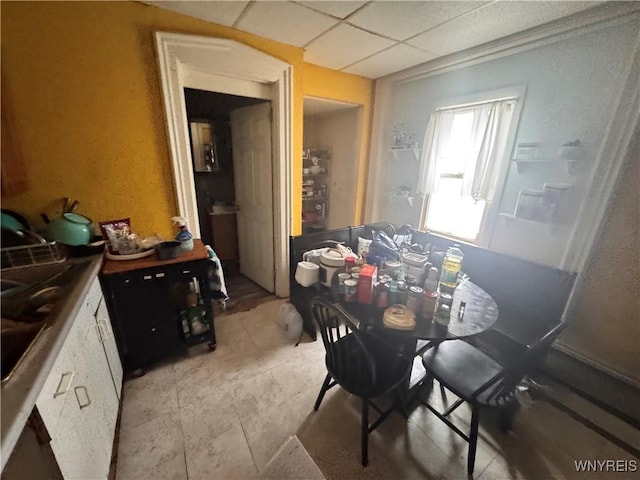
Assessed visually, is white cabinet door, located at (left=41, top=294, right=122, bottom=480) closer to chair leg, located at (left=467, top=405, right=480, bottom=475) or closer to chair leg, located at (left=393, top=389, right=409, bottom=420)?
chair leg, located at (left=393, top=389, right=409, bottom=420)

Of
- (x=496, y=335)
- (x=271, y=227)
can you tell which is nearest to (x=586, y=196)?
(x=496, y=335)

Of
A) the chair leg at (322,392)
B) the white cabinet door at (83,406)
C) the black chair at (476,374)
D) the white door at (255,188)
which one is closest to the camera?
the white cabinet door at (83,406)

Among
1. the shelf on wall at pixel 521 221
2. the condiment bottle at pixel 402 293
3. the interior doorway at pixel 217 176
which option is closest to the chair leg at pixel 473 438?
the condiment bottle at pixel 402 293

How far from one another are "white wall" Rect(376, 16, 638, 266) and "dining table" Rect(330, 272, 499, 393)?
0.94m

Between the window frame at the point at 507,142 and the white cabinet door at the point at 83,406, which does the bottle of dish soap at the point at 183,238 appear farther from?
the window frame at the point at 507,142

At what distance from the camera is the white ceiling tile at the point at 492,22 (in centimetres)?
160

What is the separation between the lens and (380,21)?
178 centimetres

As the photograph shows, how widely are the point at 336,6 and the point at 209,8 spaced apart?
0.84 m

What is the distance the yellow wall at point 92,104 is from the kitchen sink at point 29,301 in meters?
0.55

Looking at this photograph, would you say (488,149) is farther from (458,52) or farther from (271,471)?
(271,471)

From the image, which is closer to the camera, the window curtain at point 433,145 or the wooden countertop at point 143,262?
the wooden countertop at point 143,262

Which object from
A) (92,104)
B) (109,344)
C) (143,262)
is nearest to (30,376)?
(109,344)

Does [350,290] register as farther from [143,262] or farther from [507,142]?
[507,142]

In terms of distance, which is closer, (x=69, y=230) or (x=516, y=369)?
(x=516, y=369)
